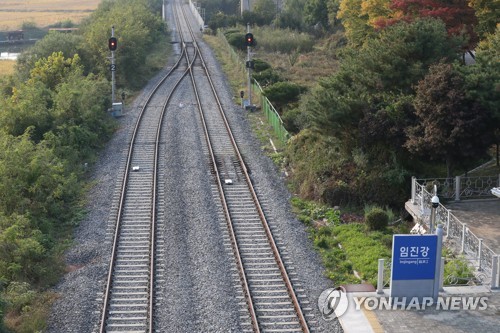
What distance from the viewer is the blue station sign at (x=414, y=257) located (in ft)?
55.9

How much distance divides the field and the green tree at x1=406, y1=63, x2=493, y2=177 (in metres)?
97.5

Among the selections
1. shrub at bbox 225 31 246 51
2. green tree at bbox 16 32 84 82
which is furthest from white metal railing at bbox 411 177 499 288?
shrub at bbox 225 31 246 51

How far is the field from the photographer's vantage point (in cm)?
11715

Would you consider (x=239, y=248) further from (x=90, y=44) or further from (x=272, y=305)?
(x=90, y=44)

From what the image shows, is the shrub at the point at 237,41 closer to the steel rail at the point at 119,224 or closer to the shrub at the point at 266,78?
the shrub at the point at 266,78

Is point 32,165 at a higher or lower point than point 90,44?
lower

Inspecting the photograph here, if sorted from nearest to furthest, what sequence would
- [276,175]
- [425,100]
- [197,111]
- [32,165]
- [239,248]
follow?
[239,248], [425,100], [32,165], [276,175], [197,111]

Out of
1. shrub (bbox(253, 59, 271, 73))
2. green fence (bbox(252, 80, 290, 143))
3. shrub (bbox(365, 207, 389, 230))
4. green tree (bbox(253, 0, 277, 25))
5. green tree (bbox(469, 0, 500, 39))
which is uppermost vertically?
green tree (bbox(253, 0, 277, 25))

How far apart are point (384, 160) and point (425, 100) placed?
324 cm

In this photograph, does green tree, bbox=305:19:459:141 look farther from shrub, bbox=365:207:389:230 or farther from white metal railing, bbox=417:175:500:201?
shrub, bbox=365:207:389:230

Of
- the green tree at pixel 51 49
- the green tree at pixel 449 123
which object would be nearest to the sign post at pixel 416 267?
the green tree at pixel 449 123

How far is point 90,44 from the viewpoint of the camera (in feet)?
167

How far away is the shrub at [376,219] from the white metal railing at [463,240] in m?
→ 1.07

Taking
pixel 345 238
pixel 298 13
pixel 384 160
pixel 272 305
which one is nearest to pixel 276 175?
pixel 384 160
